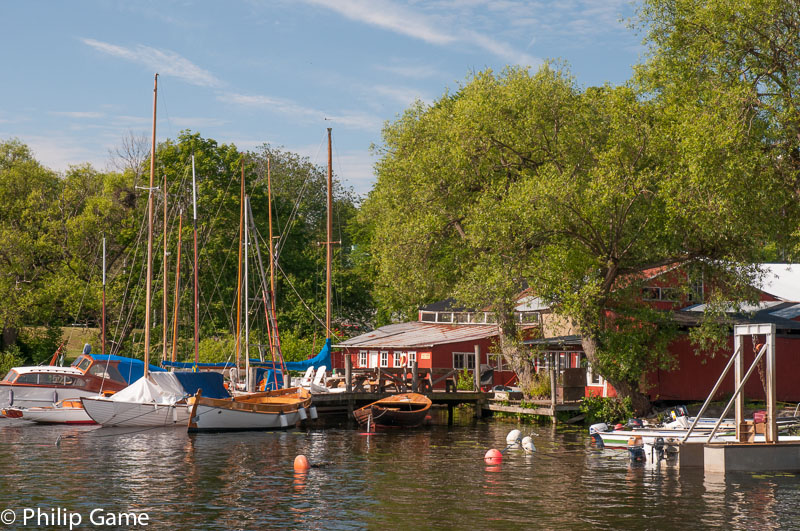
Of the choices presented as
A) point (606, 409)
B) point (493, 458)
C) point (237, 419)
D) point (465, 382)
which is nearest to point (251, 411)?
point (237, 419)

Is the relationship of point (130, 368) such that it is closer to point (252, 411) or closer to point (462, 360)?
point (252, 411)

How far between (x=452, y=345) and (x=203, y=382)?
1652cm

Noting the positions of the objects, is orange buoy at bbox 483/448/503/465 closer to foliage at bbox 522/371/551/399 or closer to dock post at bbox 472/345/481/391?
foliage at bbox 522/371/551/399

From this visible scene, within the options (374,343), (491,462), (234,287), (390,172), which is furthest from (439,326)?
(491,462)


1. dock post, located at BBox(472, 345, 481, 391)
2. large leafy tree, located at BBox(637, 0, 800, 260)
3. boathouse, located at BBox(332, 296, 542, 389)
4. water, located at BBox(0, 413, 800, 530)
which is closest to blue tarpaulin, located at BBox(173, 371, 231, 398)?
water, located at BBox(0, 413, 800, 530)

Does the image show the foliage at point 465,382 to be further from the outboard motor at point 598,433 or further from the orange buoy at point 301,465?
the orange buoy at point 301,465

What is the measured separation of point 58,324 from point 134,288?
8.11 m

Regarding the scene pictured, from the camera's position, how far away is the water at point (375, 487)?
19.3 meters

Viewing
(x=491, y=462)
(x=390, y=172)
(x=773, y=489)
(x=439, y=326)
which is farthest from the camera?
(x=439, y=326)

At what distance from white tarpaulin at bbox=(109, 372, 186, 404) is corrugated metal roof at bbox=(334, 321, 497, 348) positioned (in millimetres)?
11375

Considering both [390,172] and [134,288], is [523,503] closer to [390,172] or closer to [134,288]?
[390,172]

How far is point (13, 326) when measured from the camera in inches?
2498

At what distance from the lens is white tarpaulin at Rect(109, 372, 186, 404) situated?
38969mm

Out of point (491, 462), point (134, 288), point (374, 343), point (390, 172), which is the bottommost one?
point (491, 462)
